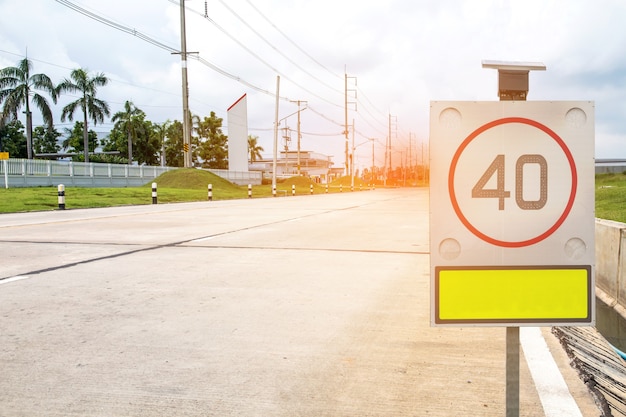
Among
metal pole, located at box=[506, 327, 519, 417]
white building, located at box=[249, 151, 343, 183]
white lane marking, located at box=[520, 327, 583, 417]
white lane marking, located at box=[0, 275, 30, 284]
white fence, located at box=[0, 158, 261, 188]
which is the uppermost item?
white building, located at box=[249, 151, 343, 183]

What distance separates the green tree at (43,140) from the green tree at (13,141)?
5.11 meters

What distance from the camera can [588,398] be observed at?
2.84 m

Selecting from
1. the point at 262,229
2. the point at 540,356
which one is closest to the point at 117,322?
the point at 540,356

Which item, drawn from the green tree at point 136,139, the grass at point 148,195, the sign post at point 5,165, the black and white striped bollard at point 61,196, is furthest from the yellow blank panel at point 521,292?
the green tree at point 136,139

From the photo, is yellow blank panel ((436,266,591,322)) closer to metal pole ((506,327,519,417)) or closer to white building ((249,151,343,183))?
metal pole ((506,327,519,417))

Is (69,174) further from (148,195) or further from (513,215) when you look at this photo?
(513,215)

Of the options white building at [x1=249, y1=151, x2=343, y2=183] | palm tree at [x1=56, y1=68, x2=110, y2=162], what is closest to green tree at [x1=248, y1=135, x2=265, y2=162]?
white building at [x1=249, y1=151, x2=343, y2=183]

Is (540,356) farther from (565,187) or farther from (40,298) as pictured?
(40,298)

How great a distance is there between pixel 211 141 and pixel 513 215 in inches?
3204

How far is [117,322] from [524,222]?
3297 millimetres

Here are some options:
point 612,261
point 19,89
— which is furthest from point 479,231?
point 19,89

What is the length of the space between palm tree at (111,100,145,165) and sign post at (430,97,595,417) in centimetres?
7175

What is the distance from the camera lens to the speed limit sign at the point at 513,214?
204 cm

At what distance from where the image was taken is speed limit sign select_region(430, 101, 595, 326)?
204 centimetres
